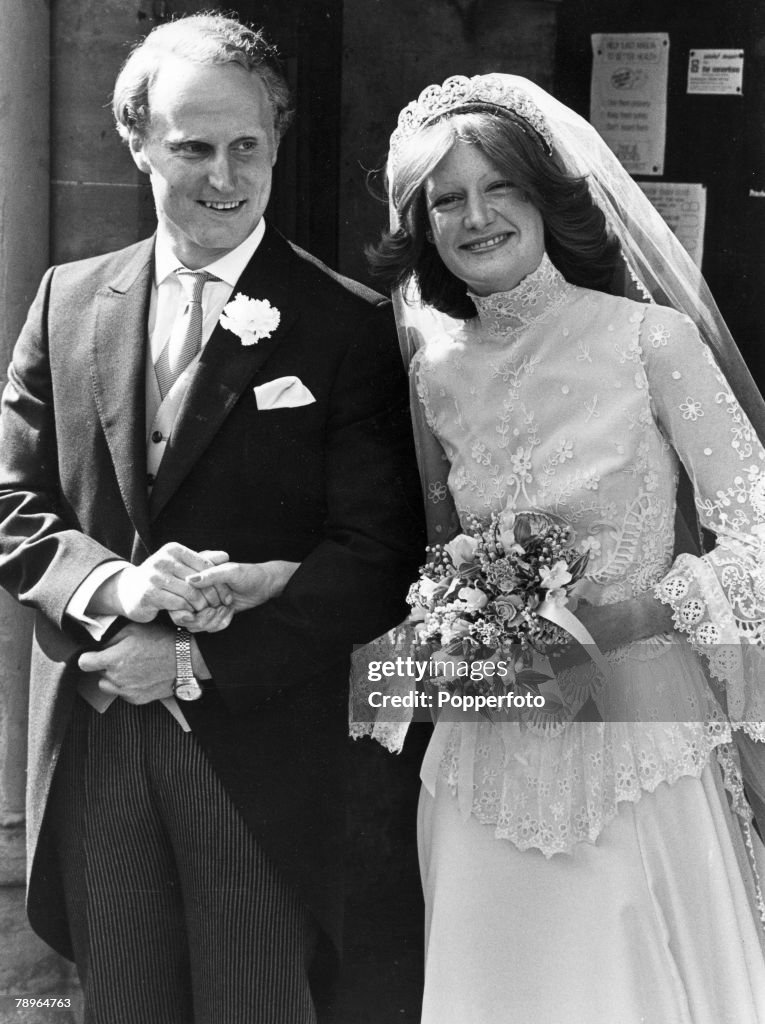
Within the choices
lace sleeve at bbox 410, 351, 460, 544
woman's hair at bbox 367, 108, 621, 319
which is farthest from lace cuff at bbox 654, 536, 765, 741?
woman's hair at bbox 367, 108, 621, 319

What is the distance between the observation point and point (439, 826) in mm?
2688

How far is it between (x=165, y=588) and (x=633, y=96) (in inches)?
70.9

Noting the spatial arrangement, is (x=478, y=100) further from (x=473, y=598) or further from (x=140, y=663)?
(x=140, y=663)

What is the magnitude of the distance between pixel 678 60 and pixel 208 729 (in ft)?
6.77

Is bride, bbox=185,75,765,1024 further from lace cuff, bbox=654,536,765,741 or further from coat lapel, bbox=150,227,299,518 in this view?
coat lapel, bbox=150,227,299,518

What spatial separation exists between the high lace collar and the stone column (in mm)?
1225

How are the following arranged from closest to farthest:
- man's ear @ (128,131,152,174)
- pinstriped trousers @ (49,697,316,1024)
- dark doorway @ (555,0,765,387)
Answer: pinstriped trousers @ (49,697,316,1024) → man's ear @ (128,131,152,174) → dark doorway @ (555,0,765,387)

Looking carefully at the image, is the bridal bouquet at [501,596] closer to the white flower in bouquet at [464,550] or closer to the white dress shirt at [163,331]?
the white flower in bouquet at [464,550]

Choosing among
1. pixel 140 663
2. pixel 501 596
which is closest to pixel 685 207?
pixel 501 596

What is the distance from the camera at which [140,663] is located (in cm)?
265

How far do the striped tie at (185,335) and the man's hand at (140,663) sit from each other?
0.52m

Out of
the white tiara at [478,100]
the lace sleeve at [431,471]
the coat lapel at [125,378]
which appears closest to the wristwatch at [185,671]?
the coat lapel at [125,378]

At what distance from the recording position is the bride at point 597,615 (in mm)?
2533

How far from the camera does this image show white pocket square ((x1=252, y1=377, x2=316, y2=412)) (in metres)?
2.72
